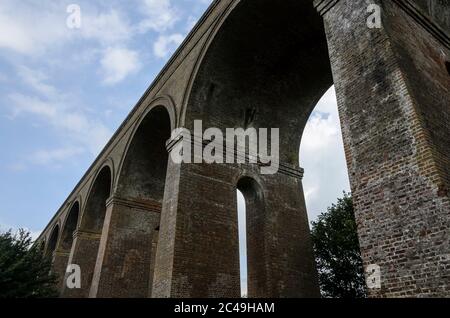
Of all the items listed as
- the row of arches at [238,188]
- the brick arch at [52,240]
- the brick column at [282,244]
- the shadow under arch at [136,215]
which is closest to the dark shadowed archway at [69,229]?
the brick arch at [52,240]

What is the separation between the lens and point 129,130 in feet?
48.7

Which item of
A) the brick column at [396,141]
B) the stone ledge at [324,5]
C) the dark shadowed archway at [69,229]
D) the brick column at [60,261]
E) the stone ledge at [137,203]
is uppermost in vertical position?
the dark shadowed archway at [69,229]

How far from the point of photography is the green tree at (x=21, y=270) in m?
11.3

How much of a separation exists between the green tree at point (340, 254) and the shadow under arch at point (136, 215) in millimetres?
8572

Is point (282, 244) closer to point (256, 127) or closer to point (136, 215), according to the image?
point (256, 127)

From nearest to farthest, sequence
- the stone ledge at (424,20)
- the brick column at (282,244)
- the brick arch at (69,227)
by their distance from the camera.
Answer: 1. the stone ledge at (424,20)
2. the brick column at (282,244)
3. the brick arch at (69,227)

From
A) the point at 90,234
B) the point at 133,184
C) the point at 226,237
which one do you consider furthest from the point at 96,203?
the point at 226,237

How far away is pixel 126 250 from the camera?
1328cm

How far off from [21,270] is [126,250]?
3.44 metres

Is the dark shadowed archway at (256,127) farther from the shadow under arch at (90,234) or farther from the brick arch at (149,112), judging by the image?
the shadow under arch at (90,234)

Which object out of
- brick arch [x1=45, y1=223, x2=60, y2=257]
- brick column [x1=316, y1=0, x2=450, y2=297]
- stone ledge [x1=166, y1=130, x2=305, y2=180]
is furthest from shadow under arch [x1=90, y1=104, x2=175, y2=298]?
brick arch [x1=45, y1=223, x2=60, y2=257]

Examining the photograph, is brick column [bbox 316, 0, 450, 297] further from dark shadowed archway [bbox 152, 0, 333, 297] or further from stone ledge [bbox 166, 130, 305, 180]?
stone ledge [bbox 166, 130, 305, 180]

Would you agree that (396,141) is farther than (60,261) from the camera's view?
No

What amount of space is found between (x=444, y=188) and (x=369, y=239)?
1079mm
